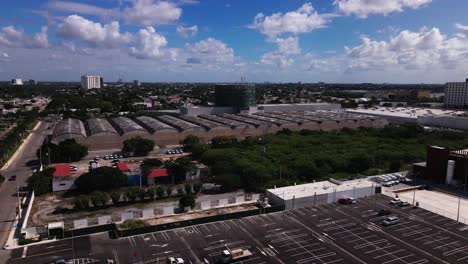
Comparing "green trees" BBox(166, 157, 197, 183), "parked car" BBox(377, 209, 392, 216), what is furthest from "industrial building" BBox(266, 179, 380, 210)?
"green trees" BBox(166, 157, 197, 183)

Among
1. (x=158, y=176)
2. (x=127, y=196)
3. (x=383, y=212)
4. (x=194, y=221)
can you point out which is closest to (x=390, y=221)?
(x=383, y=212)

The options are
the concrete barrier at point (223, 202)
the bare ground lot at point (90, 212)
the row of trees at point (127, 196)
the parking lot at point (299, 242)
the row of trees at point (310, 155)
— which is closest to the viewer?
the parking lot at point (299, 242)

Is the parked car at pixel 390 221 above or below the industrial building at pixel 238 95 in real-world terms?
below

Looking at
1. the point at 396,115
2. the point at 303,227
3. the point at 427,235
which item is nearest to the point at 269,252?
the point at 303,227

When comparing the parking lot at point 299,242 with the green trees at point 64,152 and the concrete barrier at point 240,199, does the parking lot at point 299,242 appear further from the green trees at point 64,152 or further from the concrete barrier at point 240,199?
the green trees at point 64,152

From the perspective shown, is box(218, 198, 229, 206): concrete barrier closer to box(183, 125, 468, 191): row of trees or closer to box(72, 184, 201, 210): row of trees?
box(72, 184, 201, 210): row of trees

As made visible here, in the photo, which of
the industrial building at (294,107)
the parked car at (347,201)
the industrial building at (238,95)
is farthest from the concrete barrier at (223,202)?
the industrial building at (294,107)
